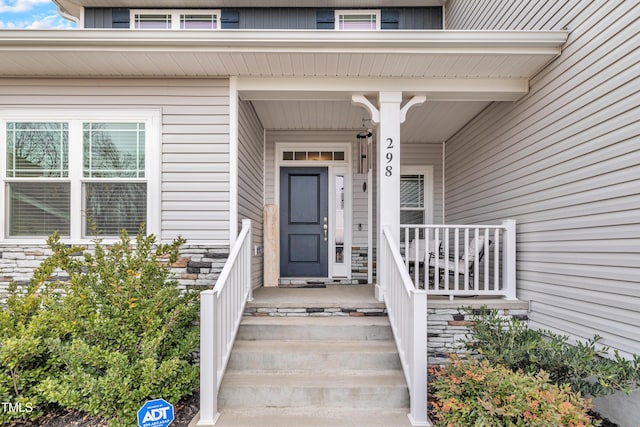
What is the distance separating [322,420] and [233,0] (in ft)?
20.1

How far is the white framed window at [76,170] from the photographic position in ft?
12.1

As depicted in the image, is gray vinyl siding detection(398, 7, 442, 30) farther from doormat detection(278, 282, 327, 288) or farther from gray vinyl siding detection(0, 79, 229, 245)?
doormat detection(278, 282, 327, 288)

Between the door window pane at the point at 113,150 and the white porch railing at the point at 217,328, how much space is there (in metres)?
1.43

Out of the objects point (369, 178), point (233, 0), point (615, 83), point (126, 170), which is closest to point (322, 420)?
point (126, 170)

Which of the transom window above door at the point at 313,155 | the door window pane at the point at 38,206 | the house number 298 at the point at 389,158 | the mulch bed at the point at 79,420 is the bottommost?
the mulch bed at the point at 79,420

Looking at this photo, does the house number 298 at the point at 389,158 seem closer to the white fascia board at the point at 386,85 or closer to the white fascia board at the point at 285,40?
the white fascia board at the point at 386,85

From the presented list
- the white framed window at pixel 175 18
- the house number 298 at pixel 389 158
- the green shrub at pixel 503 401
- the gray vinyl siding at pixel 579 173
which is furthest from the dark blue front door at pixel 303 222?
the green shrub at pixel 503 401

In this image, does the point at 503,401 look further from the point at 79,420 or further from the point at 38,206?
the point at 38,206

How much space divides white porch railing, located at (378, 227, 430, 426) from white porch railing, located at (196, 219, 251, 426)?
1409 millimetres

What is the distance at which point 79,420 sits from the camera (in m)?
2.72

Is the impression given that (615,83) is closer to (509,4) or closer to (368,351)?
(509,4)

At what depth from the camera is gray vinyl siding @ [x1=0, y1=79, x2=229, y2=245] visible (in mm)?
3709

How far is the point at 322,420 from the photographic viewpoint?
2613 millimetres

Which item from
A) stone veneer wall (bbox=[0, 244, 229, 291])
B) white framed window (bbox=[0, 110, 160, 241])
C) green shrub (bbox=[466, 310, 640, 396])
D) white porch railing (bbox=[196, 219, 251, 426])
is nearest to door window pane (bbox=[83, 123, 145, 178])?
white framed window (bbox=[0, 110, 160, 241])
